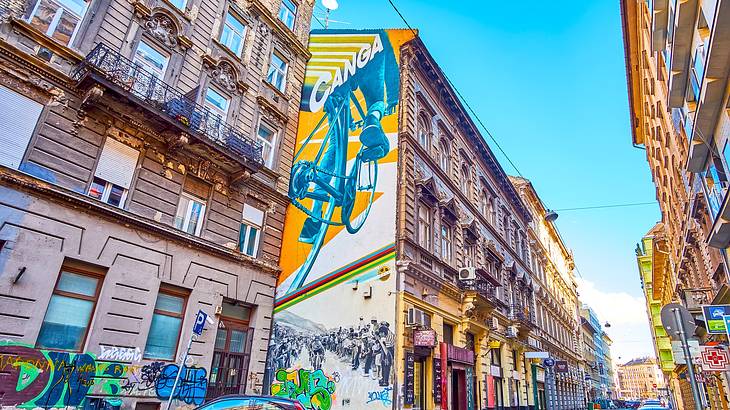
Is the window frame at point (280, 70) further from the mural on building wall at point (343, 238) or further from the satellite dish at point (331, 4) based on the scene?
the satellite dish at point (331, 4)

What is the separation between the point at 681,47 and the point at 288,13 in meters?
16.4

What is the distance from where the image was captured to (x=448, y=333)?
1747cm

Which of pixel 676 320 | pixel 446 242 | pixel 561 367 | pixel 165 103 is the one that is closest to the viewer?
pixel 676 320

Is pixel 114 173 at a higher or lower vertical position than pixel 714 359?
higher

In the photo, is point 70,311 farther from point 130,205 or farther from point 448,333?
point 448,333

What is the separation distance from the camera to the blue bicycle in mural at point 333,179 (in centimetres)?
1596

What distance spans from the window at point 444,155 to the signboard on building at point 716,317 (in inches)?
501

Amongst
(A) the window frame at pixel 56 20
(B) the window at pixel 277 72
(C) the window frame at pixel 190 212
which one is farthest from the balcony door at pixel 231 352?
(B) the window at pixel 277 72

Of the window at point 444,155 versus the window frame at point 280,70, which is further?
the window at point 444,155

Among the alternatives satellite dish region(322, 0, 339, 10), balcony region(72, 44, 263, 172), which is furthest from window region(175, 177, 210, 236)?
satellite dish region(322, 0, 339, 10)

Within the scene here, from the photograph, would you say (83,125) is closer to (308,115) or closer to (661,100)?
(308,115)

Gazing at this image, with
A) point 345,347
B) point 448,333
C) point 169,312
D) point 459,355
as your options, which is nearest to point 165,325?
point 169,312

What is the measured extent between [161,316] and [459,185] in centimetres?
1559

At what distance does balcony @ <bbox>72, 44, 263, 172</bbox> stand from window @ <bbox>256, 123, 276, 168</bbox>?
4.70ft
